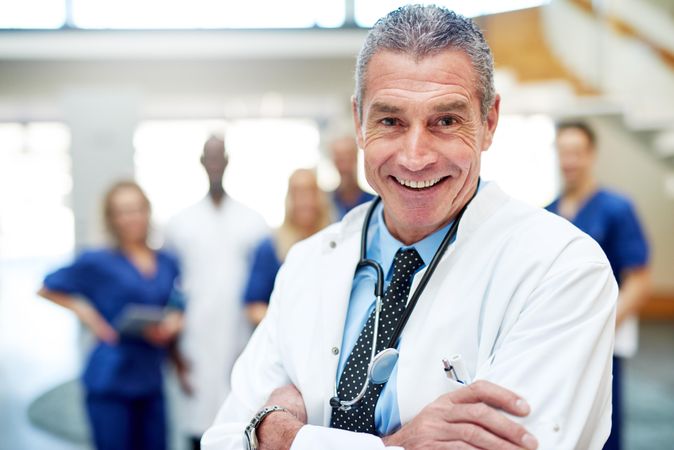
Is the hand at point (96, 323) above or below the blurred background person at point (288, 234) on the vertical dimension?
below

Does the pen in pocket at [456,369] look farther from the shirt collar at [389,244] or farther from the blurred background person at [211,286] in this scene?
the blurred background person at [211,286]

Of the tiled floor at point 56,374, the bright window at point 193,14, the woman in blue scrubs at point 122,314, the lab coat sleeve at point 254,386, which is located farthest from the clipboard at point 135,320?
the bright window at point 193,14

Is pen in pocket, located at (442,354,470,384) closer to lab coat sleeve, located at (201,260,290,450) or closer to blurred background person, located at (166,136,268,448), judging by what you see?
lab coat sleeve, located at (201,260,290,450)

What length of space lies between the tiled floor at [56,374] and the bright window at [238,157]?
165 centimetres

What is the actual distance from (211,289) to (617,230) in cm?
153

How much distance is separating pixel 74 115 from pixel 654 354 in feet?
16.2

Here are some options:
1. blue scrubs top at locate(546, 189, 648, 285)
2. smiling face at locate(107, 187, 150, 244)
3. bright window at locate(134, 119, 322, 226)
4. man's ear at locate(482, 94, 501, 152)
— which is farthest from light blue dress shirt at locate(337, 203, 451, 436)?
bright window at locate(134, 119, 322, 226)

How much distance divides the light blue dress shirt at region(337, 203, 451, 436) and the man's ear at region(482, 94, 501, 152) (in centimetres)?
14

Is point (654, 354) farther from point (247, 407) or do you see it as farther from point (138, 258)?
point (247, 407)

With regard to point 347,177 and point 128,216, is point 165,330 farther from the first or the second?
point 347,177

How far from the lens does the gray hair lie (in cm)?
91

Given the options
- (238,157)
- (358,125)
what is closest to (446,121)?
(358,125)

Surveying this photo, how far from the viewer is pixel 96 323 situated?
8.04 ft

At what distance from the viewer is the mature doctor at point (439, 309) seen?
0.83m
